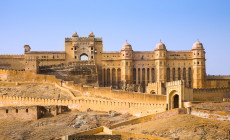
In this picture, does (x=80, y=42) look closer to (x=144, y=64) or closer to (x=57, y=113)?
(x=144, y=64)

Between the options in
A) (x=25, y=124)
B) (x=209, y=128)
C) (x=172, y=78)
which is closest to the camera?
(x=209, y=128)

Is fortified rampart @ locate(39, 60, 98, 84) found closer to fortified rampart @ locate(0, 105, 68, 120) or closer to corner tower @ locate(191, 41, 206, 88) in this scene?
fortified rampart @ locate(0, 105, 68, 120)

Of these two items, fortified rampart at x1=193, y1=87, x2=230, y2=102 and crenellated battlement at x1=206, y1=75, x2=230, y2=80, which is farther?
crenellated battlement at x1=206, y1=75, x2=230, y2=80

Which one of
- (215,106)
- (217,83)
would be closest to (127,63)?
(217,83)

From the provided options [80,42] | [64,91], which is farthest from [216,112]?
[80,42]

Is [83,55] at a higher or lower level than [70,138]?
higher

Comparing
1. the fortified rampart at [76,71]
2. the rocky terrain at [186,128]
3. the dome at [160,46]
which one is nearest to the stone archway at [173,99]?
the rocky terrain at [186,128]

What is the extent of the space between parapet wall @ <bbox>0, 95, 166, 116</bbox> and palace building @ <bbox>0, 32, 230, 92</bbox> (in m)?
16.7

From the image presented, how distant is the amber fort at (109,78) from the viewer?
147 feet

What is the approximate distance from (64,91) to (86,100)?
242 inches

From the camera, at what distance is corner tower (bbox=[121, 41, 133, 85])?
67.0m

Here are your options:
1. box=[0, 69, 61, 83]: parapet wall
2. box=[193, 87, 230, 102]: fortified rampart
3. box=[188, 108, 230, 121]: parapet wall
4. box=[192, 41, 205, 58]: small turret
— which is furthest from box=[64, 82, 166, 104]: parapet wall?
box=[192, 41, 205, 58]: small turret

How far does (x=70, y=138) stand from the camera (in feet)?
108

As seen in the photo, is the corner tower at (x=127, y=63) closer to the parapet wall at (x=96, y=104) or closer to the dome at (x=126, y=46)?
the dome at (x=126, y=46)
